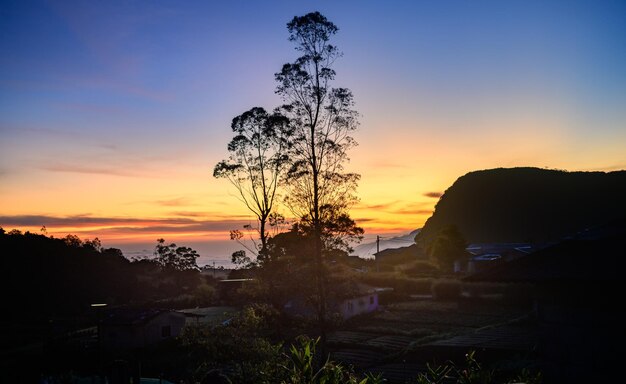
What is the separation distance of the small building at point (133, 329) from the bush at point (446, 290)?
1504 inches

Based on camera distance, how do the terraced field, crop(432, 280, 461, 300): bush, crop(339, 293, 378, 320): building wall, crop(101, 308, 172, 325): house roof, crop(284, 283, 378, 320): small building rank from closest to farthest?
1. the terraced field
2. crop(101, 308, 172, 325): house roof
3. crop(284, 283, 378, 320): small building
4. crop(339, 293, 378, 320): building wall
5. crop(432, 280, 461, 300): bush

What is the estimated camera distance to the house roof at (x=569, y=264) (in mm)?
12016

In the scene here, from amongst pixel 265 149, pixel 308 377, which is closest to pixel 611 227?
pixel 308 377

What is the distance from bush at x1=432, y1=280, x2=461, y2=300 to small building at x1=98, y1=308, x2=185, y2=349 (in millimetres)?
38214

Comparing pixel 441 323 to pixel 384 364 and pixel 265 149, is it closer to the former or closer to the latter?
pixel 384 364

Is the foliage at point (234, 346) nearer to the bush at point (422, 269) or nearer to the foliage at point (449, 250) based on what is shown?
the bush at point (422, 269)

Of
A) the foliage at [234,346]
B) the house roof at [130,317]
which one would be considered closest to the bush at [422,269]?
the house roof at [130,317]

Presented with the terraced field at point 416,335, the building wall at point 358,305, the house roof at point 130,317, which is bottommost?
the terraced field at point 416,335

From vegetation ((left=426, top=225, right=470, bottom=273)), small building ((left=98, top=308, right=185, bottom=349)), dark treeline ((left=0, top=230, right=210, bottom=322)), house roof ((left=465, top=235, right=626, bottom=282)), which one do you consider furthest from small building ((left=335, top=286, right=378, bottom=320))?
vegetation ((left=426, top=225, right=470, bottom=273))

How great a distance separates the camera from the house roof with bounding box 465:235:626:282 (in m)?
12.0

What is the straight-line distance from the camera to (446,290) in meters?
65.6

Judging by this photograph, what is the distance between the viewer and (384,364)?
1226 inches

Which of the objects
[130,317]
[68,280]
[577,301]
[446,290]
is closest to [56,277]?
[68,280]

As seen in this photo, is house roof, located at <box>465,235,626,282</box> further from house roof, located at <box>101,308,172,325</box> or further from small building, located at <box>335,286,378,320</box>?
small building, located at <box>335,286,378,320</box>
